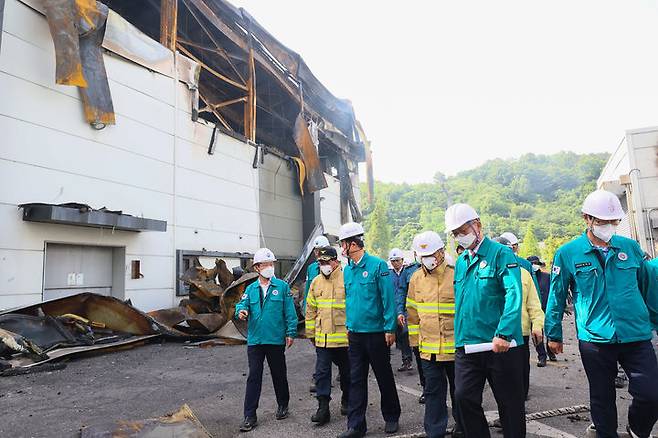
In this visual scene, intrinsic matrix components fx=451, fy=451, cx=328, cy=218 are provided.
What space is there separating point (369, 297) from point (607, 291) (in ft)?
6.28

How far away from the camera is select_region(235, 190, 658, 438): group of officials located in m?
3.04

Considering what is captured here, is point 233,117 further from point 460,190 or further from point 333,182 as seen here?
point 460,190

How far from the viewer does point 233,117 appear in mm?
16625

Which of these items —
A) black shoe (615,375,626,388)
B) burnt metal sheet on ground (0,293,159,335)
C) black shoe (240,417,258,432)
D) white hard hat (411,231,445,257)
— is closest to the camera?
white hard hat (411,231,445,257)

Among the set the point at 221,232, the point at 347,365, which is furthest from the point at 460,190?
the point at 347,365

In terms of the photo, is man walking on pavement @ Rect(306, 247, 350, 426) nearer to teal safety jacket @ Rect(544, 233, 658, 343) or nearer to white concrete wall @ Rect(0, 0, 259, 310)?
teal safety jacket @ Rect(544, 233, 658, 343)

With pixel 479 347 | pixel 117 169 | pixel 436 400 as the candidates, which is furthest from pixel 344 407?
pixel 117 169

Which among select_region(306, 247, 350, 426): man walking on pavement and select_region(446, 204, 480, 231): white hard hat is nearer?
select_region(446, 204, 480, 231): white hard hat

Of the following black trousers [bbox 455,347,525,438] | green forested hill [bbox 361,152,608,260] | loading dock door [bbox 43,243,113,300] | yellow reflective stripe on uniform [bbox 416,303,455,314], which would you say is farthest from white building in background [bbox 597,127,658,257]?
green forested hill [bbox 361,152,608,260]

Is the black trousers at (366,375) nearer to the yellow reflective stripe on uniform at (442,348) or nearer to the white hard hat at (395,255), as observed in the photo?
the yellow reflective stripe on uniform at (442,348)

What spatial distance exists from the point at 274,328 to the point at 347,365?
880mm

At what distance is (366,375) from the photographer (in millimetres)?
4070

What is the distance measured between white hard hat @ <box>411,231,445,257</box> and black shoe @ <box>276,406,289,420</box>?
2091mm

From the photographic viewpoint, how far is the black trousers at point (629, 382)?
9.90 ft
